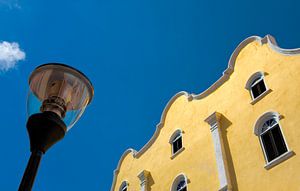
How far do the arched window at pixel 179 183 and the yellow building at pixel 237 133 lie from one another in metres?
0.04

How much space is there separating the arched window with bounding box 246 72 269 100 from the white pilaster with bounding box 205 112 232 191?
1.62 m

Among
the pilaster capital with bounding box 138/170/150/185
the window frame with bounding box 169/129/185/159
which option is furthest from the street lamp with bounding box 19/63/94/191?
the pilaster capital with bounding box 138/170/150/185

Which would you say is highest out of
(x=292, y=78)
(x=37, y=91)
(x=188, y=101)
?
(x=188, y=101)

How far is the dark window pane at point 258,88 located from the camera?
13023 mm

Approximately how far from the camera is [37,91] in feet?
14.4

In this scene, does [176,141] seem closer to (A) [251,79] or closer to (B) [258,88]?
(A) [251,79]

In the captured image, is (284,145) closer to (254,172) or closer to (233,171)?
(254,172)

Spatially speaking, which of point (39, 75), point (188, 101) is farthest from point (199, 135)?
point (39, 75)

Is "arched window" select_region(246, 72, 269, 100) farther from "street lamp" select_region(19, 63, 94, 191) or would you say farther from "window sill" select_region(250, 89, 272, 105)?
"street lamp" select_region(19, 63, 94, 191)

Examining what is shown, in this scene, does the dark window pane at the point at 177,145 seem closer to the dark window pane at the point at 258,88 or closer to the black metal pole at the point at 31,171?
the dark window pane at the point at 258,88

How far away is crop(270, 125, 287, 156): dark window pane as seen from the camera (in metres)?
11.0

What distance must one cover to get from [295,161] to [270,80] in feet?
11.6

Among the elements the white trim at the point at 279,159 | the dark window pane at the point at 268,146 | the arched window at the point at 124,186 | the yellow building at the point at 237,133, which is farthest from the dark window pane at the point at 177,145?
the white trim at the point at 279,159

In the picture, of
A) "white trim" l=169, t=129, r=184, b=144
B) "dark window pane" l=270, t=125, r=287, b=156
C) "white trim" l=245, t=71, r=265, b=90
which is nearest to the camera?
"dark window pane" l=270, t=125, r=287, b=156
